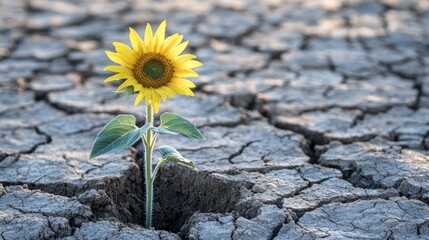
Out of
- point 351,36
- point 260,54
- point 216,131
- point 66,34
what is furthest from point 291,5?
point 216,131

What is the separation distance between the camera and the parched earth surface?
2.99 metres

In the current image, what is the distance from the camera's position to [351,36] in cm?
573

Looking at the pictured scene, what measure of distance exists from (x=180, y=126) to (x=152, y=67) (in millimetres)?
243

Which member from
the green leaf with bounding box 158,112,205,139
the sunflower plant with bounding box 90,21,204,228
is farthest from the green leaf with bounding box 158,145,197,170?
the green leaf with bounding box 158,112,205,139

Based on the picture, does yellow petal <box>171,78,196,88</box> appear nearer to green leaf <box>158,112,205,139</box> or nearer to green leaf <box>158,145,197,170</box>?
green leaf <box>158,112,205,139</box>

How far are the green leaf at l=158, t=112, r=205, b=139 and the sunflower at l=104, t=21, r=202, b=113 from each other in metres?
0.08

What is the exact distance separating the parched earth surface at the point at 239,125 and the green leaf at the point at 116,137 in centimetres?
36

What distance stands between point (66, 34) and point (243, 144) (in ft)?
8.09

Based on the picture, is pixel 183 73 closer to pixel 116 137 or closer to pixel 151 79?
pixel 151 79

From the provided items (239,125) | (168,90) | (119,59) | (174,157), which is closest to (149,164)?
(174,157)

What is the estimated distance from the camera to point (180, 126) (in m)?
2.80

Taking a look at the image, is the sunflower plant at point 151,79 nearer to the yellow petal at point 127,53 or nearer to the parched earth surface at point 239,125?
the yellow petal at point 127,53

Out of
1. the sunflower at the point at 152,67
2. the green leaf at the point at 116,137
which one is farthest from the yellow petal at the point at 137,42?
the green leaf at the point at 116,137

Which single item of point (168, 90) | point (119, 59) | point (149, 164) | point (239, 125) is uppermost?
point (119, 59)
